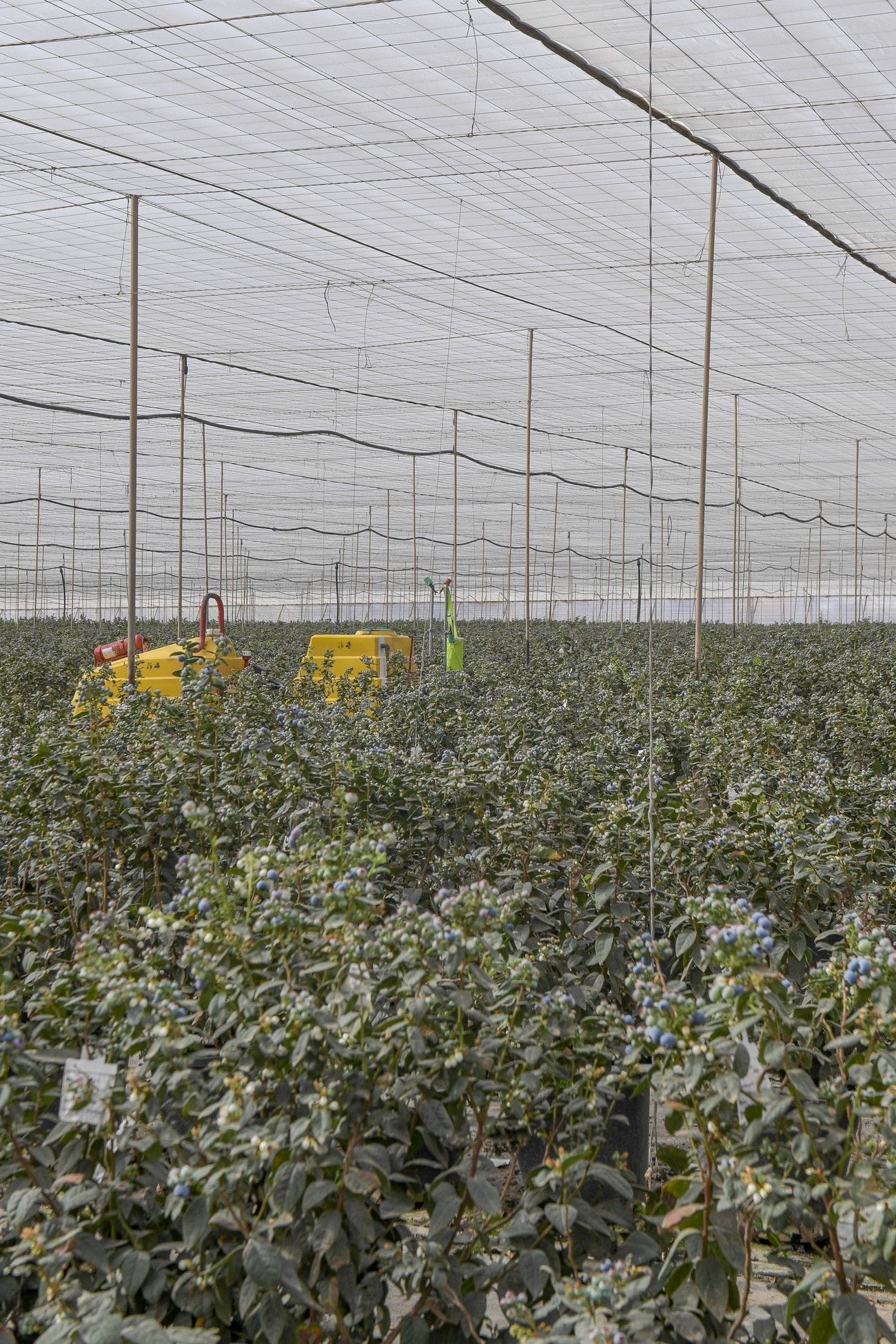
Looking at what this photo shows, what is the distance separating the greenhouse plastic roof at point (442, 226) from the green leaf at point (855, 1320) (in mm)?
2948

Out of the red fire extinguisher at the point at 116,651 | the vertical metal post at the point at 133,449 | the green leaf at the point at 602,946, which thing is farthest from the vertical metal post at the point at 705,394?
the green leaf at the point at 602,946

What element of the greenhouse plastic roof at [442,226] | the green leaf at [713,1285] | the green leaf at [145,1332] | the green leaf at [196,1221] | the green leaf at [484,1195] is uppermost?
the greenhouse plastic roof at [442,226]

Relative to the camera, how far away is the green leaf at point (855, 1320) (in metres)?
1.74

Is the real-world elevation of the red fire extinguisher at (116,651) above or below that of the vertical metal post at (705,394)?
below

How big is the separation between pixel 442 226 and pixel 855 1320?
9.82 meters

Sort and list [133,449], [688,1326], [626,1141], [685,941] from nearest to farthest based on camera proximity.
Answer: [688,1326], [685,941], [626,1141], [133,449]

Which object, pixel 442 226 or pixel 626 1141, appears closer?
pixel 626 1141

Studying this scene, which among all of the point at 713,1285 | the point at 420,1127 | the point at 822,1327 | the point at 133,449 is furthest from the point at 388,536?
the point at 822,1327

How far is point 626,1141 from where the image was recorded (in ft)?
11.5

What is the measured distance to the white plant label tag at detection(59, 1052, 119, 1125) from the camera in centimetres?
221

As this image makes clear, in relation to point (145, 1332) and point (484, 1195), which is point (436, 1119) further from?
point (145, 1332)

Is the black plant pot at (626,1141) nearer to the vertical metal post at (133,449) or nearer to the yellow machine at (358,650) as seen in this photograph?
the vertical metal post at (133,449)

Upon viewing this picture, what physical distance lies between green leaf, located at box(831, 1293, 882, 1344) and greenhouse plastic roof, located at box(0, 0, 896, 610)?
2.95 meters

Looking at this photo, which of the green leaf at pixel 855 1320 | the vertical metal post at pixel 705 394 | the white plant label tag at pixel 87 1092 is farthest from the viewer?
the vertical metal post at pixel 705 394
